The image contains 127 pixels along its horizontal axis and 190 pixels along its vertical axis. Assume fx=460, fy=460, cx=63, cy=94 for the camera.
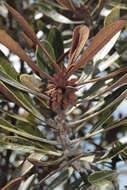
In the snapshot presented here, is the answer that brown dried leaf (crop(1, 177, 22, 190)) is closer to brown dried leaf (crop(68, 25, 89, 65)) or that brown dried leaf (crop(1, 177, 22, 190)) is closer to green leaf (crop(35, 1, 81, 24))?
brown dried leaf (crop(68, 25, 89, 65))

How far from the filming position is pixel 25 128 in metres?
1.15

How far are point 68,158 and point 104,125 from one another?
0.45ft

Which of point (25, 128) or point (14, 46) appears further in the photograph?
point (25, 128)

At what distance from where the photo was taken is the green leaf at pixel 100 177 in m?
1.01

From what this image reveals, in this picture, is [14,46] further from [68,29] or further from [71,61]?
[68,29]

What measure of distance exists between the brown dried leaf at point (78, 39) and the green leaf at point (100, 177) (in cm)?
26

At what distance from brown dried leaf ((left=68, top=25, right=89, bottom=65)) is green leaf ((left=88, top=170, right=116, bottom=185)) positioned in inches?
10.4

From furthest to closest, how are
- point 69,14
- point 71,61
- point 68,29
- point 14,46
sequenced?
point 68,29
point 69,14
point 71,61
point 14,46

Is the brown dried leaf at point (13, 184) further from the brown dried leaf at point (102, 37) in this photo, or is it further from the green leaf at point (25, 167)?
the brown dried leaf at point (102, 37)

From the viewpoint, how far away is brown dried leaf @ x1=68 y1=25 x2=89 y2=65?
39.8 inches

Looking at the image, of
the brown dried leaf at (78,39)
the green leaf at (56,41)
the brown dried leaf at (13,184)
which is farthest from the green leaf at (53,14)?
the brown dried leaf at (13,184)

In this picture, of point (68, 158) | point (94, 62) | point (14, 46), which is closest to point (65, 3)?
point (94, 62)

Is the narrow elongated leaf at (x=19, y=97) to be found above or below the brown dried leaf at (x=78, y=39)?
below

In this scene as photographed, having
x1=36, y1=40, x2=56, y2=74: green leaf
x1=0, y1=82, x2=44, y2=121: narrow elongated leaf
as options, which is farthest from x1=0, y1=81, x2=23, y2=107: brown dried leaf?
x1=36, y1=40, x2=56, y2=74: green leaf
